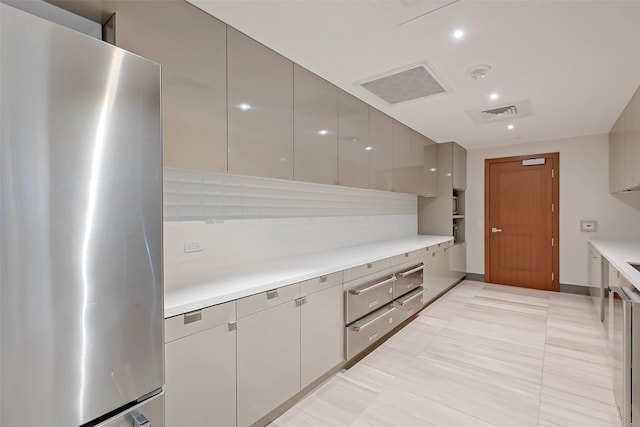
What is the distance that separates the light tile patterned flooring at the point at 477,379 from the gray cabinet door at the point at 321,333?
18 cm

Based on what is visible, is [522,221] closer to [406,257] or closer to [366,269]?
[406,257]

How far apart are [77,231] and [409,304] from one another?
3111 mm

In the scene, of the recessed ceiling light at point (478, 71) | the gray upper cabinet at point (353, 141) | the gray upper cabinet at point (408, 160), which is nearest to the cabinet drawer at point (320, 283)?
the gray upper cabinet at point (353, 141)

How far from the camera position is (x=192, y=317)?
1.43 metres

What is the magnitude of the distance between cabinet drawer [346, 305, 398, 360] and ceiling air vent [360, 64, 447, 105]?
1958 millimetres

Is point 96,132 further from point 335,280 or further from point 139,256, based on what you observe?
point 335,280

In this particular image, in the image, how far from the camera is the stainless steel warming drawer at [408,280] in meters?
3.12

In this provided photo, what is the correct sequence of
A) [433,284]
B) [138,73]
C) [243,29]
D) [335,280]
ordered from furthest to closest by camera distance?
[433,284] → [335,280] → [243,29] → [138,73]

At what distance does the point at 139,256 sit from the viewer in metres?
1.02

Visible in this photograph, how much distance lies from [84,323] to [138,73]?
78cm

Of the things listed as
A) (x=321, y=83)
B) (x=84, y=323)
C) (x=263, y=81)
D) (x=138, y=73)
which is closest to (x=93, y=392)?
(x=84, y=323)

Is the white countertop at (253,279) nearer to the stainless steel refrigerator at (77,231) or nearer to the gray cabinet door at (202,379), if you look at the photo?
the gray cabinet door at (202,379)

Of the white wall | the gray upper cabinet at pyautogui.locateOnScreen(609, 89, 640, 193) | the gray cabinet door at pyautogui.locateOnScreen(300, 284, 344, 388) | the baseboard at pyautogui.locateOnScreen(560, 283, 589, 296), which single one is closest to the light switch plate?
the white wall

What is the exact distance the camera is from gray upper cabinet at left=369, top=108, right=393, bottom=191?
319 cm
